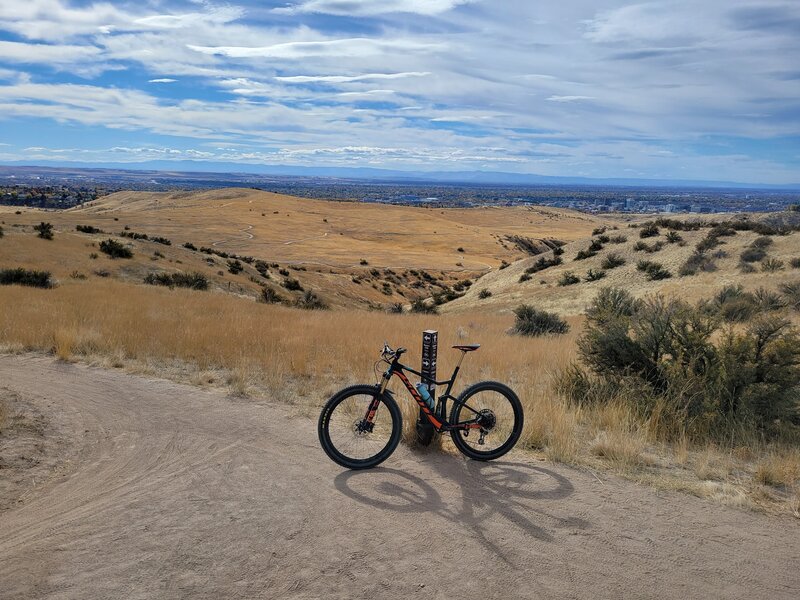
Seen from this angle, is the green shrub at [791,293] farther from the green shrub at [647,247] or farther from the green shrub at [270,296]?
the green shrub at [270,296]

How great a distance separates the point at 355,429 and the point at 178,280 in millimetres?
25125

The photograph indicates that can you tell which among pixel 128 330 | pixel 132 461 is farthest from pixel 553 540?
pixel 128 330

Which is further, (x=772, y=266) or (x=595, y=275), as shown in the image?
(x=595, y=275)

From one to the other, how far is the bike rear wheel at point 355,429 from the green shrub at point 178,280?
23.3 metres

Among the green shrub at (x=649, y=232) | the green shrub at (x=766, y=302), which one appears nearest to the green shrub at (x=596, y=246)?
the green shrub at (x=649, y=232)

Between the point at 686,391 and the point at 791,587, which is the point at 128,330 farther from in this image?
the point at 791,587

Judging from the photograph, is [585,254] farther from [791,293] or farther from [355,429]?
[355,429]

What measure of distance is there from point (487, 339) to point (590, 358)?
651 cm

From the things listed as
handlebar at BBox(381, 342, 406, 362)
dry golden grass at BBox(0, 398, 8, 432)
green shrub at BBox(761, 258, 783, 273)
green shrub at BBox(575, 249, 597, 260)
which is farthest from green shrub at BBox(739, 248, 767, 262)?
dry golden grass at BBox(0, 398, 8, 432)

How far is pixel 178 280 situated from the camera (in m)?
28.6

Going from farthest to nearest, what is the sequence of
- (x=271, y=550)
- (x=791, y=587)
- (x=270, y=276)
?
(x=270, y=276) → (x=271, y=550) → (x=791, y=587)

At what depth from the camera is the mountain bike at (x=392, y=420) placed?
5762 mm

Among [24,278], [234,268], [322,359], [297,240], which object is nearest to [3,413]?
[322,359]

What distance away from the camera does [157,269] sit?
30984 millimetres
